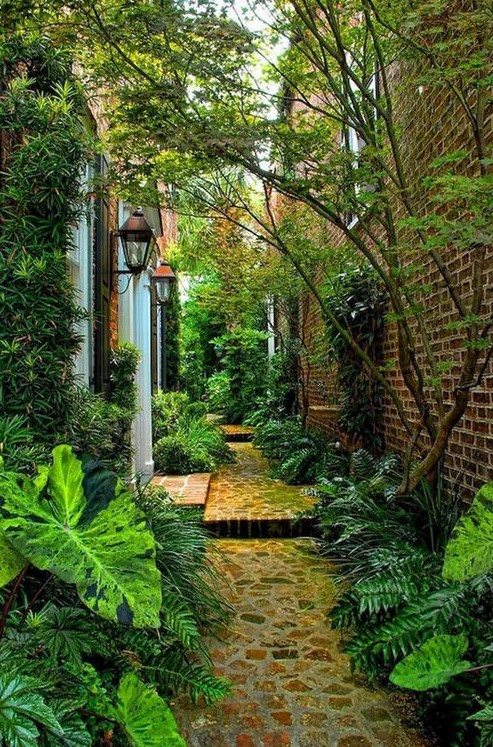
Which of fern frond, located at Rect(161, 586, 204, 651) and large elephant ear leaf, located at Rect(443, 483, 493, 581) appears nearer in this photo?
large elephant ear leaf, located at Rect(443, 483, 493, 581)

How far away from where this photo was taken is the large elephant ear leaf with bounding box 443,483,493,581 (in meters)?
1.64

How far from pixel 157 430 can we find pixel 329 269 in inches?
153

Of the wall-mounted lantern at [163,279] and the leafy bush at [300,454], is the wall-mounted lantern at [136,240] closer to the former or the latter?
the wall-mounted lantern at [163,279]

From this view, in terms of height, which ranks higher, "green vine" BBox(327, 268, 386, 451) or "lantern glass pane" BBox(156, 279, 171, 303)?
"lantern glass pane" BBox(156, 279, 171, 303)

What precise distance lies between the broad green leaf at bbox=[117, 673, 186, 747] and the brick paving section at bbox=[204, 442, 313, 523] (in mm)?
3324

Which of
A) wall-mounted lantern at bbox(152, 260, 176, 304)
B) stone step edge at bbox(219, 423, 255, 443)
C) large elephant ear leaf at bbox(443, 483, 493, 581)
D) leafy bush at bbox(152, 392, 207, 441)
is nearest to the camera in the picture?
large elephant ear leaf at bbox(443, 483, 493, 581)

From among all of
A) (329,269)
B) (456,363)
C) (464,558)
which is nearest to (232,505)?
(329,269)

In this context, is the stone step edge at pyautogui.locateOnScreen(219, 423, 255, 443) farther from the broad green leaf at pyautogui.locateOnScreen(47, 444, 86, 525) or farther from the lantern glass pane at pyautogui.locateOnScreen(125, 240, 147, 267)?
the broad green leaf at pyautogui.locateOnScreen(47, 444, 86, 525)

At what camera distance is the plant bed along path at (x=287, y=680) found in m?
2.09

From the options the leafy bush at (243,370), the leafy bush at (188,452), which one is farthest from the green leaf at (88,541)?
the leafy bush at (243,370)

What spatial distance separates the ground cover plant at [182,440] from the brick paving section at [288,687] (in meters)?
3.38

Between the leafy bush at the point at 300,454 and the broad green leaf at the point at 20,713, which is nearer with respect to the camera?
the broad green leaf at the point at 20,713

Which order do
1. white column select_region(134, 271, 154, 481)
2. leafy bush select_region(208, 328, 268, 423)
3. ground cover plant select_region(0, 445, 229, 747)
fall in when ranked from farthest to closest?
leafy bush select_region(208, 328, 268, 423)
white column select_region(134, 271, 154, 481)
ground cover plant select_region(0, 445, 229, 747)

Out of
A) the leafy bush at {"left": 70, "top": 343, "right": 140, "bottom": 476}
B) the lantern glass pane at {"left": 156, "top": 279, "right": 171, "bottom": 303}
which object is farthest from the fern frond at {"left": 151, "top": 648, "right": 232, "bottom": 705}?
the lantern glass pane at {"left": 156, "top": 279, "right": 171, "bottom": 303}
